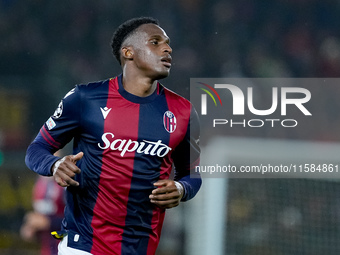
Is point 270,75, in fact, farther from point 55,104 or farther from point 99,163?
point 99,163

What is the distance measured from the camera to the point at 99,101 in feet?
10.3

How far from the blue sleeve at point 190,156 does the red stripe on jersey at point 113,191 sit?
1.08 feet

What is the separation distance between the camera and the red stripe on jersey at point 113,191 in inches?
117

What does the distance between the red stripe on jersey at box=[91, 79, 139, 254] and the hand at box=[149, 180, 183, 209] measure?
0.22 metres

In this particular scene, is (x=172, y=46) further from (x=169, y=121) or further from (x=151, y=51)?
(x=169, y=121)

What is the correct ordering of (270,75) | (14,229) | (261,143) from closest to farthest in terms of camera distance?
(261,143) → (14,229) → (270,75)

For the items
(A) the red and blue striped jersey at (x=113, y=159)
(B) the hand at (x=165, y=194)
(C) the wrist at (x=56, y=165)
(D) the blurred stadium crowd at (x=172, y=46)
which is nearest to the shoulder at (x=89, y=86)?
(A) the red and blue striped jersey at (x=113, y=159)

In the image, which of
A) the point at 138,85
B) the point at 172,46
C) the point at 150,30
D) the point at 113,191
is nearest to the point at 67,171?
the point at 113,191

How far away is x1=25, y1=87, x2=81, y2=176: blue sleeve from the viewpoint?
3.05 meters

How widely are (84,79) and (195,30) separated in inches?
70.0

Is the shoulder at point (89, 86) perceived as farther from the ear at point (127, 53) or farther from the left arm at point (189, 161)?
the left arm at point (189, 161)

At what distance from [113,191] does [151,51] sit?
786mm

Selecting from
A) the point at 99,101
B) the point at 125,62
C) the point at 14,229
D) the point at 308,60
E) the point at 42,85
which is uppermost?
the point at 308,60

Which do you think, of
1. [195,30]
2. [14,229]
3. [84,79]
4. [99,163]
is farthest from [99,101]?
[195,30]
